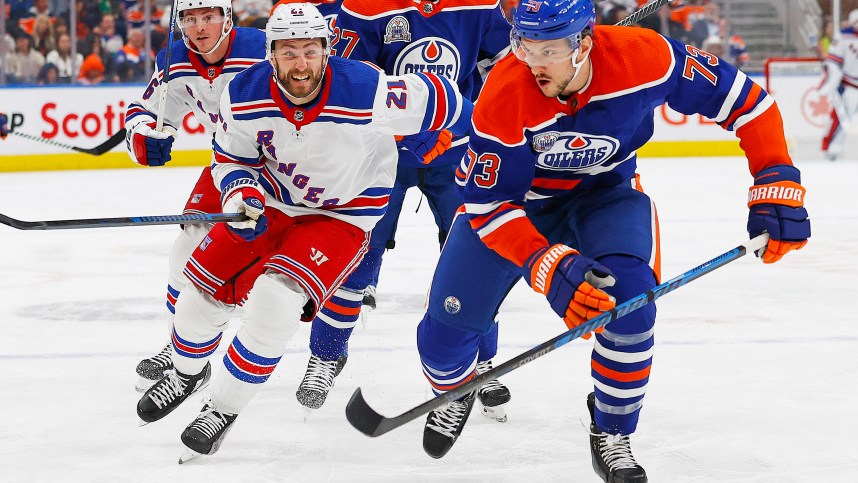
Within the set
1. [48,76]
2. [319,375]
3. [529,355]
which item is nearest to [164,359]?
[319,375]

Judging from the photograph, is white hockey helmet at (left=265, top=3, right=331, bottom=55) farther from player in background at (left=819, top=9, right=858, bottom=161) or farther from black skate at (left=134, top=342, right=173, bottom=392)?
player in background at (left=819, top=9, right=858, bottom=161)

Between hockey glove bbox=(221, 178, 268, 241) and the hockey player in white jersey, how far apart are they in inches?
23.2


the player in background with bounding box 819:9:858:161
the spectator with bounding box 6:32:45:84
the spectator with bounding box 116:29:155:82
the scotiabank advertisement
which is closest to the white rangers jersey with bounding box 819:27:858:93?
the player in background with bounding box 819:9:858:161

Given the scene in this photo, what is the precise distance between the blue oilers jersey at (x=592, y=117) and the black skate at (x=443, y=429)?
436 millimetres

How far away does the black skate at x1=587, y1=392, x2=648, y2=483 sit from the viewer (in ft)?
7.47

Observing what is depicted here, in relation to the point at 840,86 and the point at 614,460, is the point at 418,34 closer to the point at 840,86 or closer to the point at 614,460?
the point at 614,460

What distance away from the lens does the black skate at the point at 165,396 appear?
269 cm

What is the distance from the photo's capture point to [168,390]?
2.72 meters

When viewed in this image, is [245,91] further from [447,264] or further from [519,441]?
[519,441]

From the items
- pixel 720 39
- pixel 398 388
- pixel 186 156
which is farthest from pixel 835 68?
pixel 398 388

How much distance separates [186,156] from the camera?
880 cm

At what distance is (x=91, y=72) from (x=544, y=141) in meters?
7.06

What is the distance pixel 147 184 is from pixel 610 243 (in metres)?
5.91

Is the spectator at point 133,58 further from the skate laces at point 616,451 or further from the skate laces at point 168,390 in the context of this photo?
the skate laces at point 616,451
